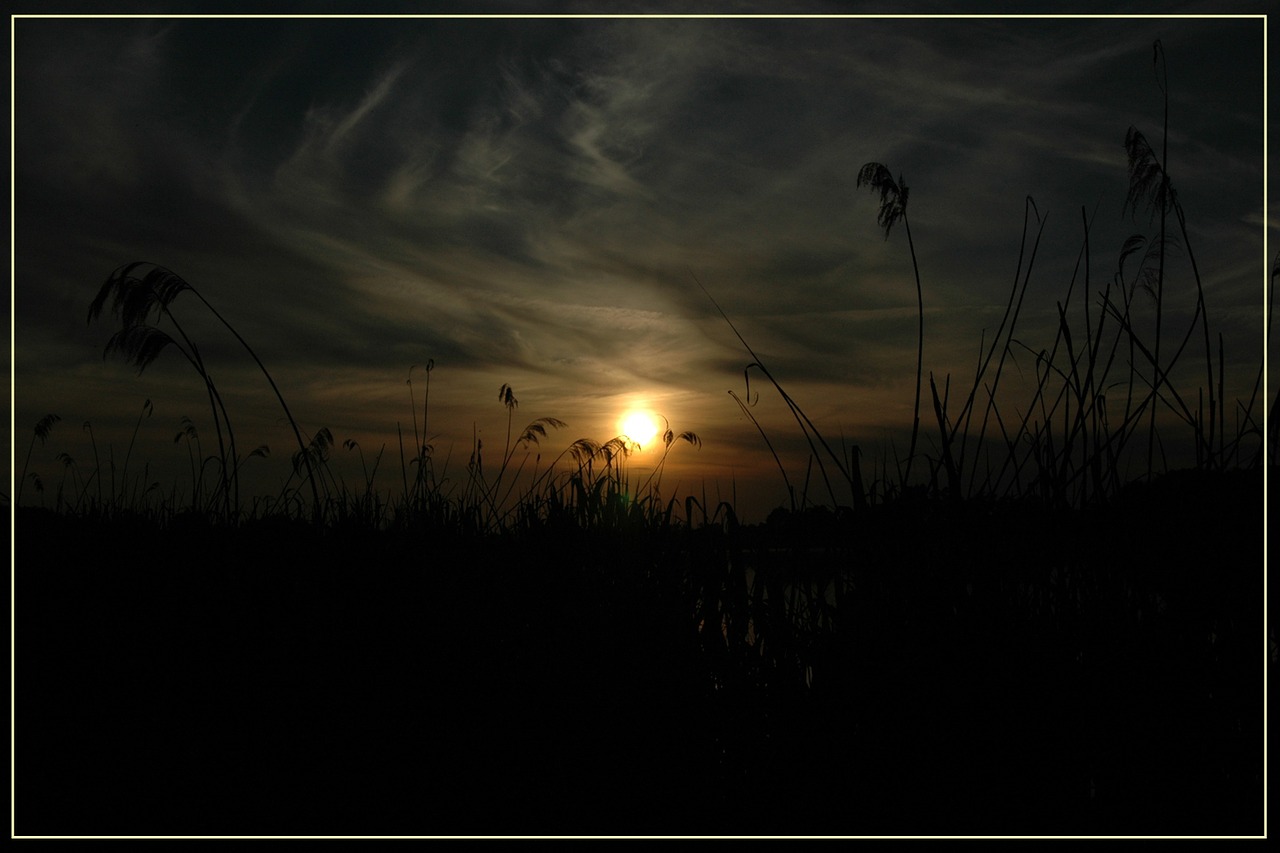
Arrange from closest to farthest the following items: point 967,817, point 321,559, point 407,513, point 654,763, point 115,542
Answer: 1. point 967,817
2. point 654,763
3. point 321,559
4. point 115,542
5. point 407,513

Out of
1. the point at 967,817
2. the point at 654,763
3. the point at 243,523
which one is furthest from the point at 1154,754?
the point at 243,523

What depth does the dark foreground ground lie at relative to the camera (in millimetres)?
2492

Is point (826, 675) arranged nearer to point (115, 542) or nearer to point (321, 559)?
point (321, 559)

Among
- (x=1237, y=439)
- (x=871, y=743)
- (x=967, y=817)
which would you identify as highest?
(x=1237, y=439)

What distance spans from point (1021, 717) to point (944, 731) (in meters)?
0.23

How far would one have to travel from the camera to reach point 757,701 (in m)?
2.89

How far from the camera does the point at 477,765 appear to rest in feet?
8.91

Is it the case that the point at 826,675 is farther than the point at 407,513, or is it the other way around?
the point at 407,513

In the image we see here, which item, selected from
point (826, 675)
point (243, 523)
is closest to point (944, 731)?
point (826, 675)

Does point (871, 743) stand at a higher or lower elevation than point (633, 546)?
lower

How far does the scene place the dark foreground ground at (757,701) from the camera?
249 cm

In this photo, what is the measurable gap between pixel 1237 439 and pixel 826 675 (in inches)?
63.0

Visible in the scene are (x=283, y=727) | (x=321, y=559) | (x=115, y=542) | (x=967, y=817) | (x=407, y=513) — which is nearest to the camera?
(x=967, y=817)

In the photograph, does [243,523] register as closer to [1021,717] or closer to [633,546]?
[633,546]
